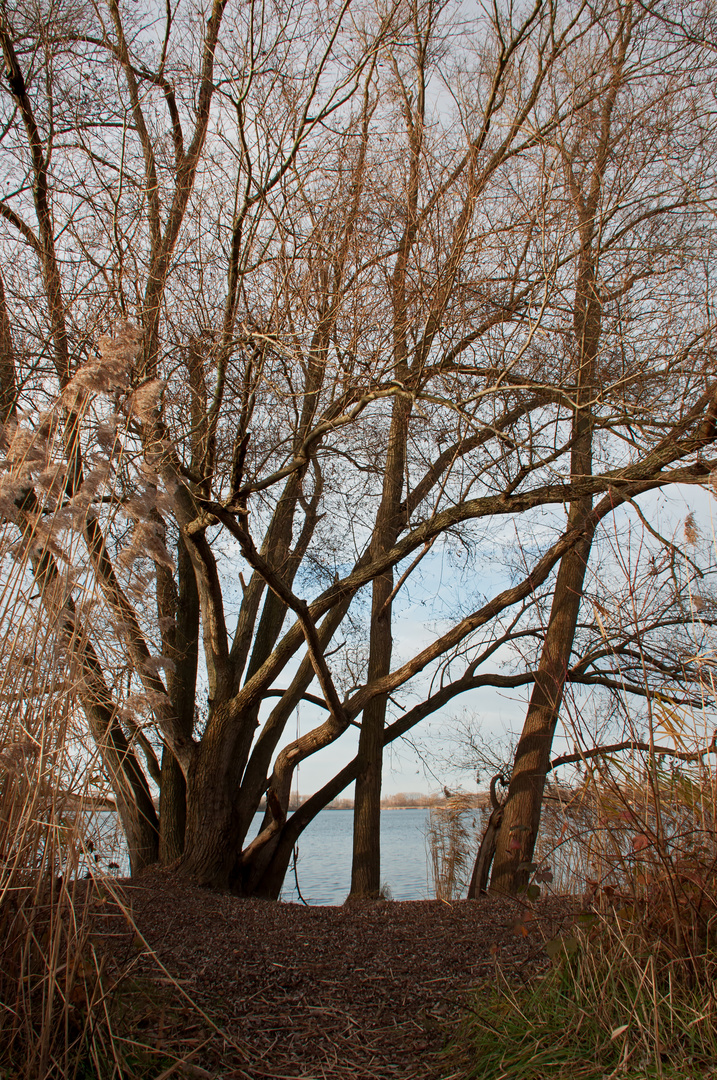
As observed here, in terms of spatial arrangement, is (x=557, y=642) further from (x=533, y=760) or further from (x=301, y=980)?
A: (x=301, y=980)

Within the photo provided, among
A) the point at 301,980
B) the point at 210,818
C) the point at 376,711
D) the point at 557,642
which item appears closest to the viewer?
the point at 301,980

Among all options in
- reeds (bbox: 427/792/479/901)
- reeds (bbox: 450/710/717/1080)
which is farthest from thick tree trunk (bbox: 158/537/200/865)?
reeds (bbox: 450/710/717/1080)

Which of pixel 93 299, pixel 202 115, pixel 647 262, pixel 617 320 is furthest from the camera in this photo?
pixel 202 115

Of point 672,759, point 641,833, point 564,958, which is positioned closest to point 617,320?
point 672,759

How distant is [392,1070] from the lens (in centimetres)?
234

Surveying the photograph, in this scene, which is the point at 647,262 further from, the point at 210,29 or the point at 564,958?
the point at 564,958

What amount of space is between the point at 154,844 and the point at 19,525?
439cm

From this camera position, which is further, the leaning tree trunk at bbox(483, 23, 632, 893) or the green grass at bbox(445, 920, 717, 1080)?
the leaning tree trunk at bbox(483, 23, 632, 893)

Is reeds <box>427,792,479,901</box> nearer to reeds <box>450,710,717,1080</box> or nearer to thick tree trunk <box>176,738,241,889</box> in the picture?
thick tree trunk <box>176,738,241,889</box>

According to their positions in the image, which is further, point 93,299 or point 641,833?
point 93,299

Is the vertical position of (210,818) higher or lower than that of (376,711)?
lower

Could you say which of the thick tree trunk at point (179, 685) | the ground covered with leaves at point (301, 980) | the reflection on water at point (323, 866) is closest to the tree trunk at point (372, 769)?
the reflection on water at point (323, 866)

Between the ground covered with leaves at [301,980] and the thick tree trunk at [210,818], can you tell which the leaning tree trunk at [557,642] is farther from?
the thick tree trunk at [210,818]

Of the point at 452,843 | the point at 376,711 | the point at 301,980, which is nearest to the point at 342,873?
the point at 452,843
